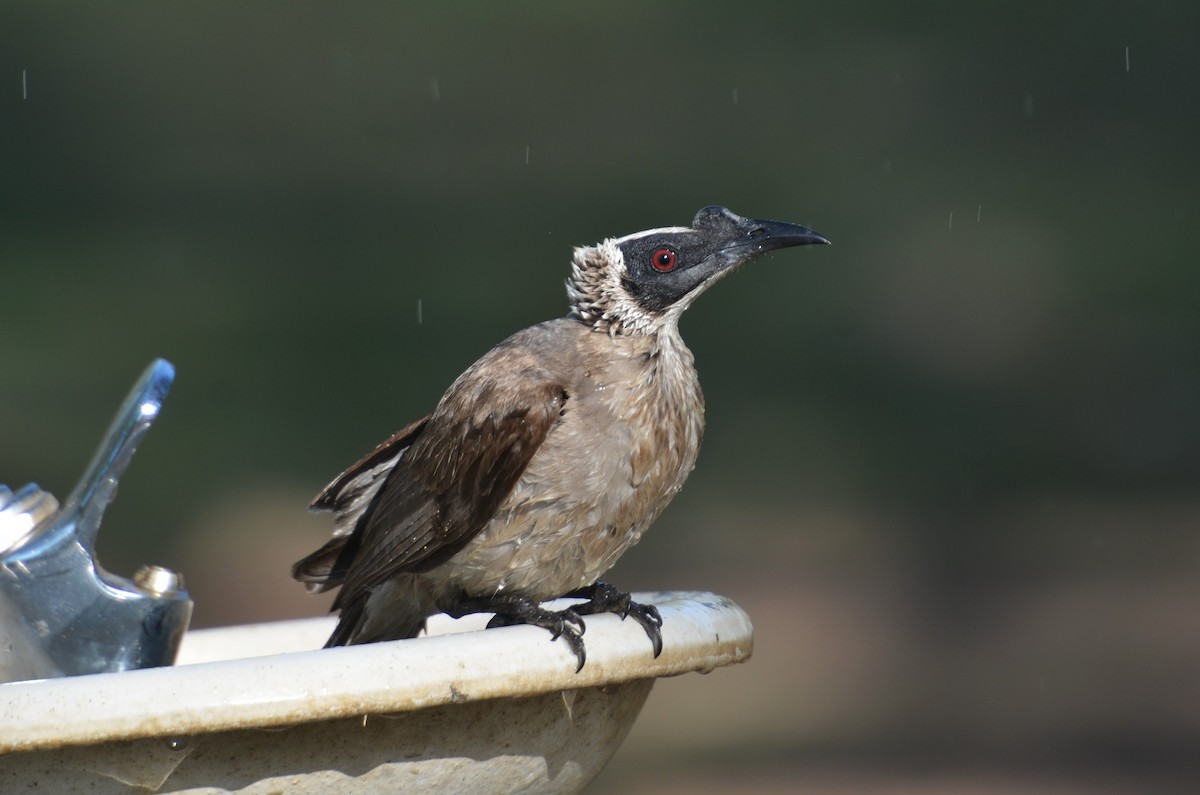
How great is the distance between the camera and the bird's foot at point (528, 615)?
2.16 meters

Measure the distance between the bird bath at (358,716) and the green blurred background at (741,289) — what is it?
545 cm

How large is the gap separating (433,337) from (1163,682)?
6.16 meters

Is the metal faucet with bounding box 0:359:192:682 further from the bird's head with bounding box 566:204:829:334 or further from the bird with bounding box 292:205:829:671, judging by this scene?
the bird's head with bounding box 566:204:829:334

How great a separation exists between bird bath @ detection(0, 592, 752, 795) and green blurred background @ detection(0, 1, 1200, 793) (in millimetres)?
5448

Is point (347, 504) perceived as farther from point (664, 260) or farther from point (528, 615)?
point (664, 260)

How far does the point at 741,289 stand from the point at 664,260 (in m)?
9.54

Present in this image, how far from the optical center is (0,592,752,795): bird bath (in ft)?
6.07

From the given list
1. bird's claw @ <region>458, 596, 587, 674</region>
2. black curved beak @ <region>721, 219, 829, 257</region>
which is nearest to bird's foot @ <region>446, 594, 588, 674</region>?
bird's claw @ <region>458, 596, 587, 674</region>

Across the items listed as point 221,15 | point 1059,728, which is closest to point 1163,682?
point 1059,728


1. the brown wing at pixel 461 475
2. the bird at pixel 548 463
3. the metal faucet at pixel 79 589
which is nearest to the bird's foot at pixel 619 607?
the bird at pixel 548 463

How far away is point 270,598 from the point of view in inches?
340

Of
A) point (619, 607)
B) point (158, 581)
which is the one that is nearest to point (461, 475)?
point (619, 607)

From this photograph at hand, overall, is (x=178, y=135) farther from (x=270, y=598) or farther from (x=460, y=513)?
(x=460, y=513)

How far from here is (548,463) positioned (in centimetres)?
286
